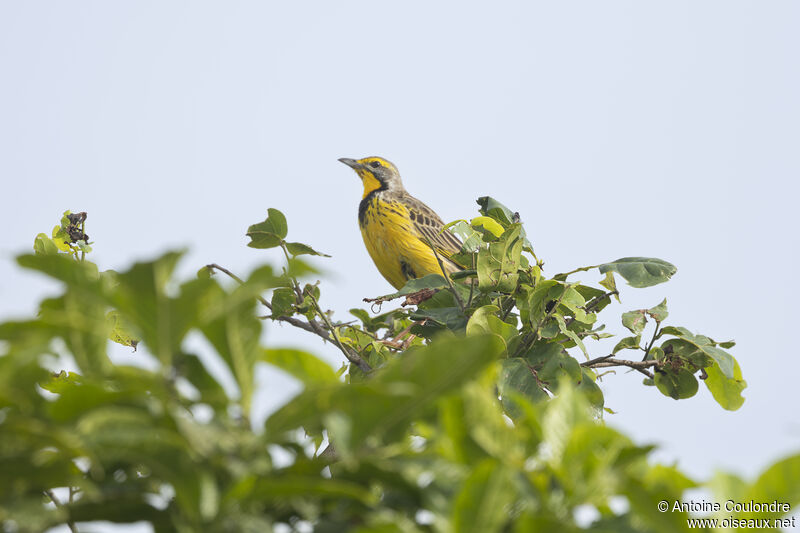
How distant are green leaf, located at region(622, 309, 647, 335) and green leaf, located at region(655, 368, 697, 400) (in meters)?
0.27

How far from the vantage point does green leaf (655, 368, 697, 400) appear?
4.18 meters

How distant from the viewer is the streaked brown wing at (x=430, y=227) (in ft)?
28.1

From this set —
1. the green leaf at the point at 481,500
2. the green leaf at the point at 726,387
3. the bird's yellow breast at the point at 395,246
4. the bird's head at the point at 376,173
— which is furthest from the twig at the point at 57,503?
the bird's head at the point at 376,173

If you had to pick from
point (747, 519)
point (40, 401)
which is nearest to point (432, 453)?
point (747, 519)

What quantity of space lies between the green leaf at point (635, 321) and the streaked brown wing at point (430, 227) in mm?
4008

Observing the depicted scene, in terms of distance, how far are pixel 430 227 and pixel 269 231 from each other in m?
5.11

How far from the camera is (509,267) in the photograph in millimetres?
3809

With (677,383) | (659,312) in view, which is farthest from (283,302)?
(677,383)

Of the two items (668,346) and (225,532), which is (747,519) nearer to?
(225,532)

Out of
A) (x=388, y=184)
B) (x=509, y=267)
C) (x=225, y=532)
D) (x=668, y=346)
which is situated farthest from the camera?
(x=388, y=184)

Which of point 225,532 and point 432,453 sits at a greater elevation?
point 432,453

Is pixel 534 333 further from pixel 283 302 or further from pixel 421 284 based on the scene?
pixel 283 302

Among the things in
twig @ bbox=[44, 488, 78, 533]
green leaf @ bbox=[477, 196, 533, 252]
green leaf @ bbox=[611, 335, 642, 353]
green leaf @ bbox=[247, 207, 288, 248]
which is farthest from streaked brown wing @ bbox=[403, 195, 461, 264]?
twig @ bbox=[44, 488, 78, 533]

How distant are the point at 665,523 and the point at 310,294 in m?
2.86
